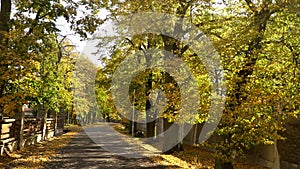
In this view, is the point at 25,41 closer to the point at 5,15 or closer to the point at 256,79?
the point at 5,15

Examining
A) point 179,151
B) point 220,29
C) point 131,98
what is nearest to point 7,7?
point 220,29

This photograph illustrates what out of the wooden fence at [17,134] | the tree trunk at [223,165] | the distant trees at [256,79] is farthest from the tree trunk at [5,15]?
the tree trunk at [223,165]

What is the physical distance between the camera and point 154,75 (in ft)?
83.0

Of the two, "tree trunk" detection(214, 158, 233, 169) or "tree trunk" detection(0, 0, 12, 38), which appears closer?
"tree trunk" detection(214, 158, 233, 169)

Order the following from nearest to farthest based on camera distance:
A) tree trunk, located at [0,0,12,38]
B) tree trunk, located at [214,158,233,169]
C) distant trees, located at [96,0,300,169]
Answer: distant trees, located at [96,0,300,169], tree trunk, located at [214,158,233,169], tree trunk, located at [0,0,12,38]

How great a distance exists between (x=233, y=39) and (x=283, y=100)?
2770 mm

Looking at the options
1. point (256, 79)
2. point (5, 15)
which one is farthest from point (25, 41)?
point (256, 79)

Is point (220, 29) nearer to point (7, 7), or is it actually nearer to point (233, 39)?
point (233, 39)

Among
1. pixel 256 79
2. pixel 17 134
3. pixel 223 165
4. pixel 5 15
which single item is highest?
pixel 5 15

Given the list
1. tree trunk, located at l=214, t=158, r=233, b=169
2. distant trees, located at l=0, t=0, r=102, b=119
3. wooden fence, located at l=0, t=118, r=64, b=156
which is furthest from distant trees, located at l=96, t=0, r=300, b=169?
wooden fence, located at l=0, t=118, r=64, b=156

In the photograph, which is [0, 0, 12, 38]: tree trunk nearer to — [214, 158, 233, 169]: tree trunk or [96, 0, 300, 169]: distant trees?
[96, 0, 300, 169]: distant trees

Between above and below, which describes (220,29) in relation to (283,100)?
above

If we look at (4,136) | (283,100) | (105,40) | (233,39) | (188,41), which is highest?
(105,40)

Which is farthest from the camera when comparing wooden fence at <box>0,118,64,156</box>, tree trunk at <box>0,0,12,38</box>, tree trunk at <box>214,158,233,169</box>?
wooden fence at <box>0,118,64,156</box>
